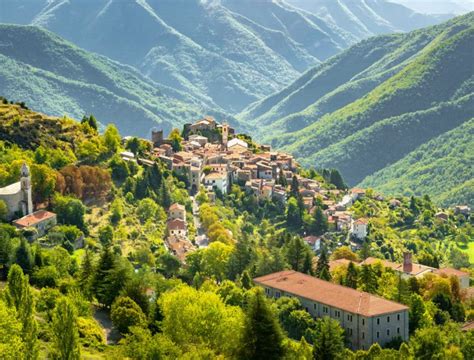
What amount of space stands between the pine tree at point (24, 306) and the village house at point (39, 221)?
32.2m

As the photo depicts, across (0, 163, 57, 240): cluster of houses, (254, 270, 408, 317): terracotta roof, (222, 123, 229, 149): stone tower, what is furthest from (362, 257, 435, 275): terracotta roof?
(222, 123, 229, 149): stone tower

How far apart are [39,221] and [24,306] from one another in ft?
121

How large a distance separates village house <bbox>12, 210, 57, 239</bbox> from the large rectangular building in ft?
94.0

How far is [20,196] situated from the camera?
277 ft

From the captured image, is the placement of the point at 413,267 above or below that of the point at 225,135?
below

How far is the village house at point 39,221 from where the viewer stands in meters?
81.7

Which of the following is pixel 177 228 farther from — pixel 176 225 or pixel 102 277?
pixel 102 277

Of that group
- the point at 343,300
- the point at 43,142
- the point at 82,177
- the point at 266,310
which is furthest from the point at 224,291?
the point at 43,142

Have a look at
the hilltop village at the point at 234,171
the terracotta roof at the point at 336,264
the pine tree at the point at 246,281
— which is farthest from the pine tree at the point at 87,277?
the hilltop village at the point at 234,171

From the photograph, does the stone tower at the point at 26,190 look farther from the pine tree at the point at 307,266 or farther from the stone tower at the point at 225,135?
the stone tower at the point at 225,135

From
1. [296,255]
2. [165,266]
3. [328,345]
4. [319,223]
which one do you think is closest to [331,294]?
[328,345]

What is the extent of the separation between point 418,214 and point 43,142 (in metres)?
69.6

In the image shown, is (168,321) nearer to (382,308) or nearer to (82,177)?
(382,308)

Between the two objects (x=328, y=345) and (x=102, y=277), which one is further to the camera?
(x=102, y=277)
